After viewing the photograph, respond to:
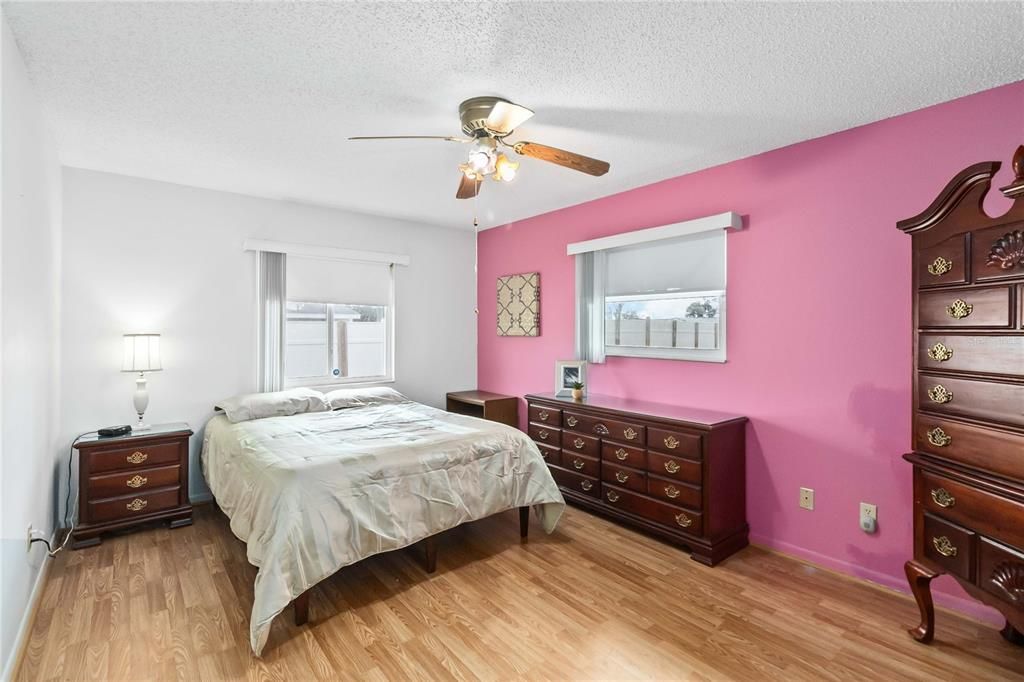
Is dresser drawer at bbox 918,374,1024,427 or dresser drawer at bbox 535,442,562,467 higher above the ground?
dresser drawer at bbox 918,374,1024,427

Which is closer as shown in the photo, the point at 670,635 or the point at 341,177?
the point at 670,635

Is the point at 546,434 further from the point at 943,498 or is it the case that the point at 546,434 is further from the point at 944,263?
the point at 944,263

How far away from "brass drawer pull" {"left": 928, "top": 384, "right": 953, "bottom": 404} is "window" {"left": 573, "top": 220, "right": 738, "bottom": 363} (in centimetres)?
134

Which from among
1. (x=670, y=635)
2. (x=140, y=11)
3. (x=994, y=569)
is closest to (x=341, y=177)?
(x=140, y=11)

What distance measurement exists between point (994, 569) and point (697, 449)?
1326 millimetres

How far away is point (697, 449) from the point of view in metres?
2.91

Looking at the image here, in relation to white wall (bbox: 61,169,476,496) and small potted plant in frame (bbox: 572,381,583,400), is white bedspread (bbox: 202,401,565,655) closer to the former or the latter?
white wall (bbox: 61,169,476,496)

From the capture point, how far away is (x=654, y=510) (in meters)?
3.14

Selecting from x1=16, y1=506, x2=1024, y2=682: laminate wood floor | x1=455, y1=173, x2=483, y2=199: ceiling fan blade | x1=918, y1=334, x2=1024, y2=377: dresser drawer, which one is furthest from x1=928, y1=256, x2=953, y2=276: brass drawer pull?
x1=455, y1=173, x2=483, y2=199: ceiling fan blade

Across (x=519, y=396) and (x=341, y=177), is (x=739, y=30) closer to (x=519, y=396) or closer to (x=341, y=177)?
(x=341, y=177)

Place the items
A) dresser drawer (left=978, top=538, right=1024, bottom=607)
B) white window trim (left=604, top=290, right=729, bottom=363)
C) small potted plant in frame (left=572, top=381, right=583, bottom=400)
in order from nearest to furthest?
dresser drawer (left=978, top=538, right=1024, bottom=607) → white window trim (left=604, top=290, right=729, bottom=363) → small potted plant in frame (left=572, top=381, right=583, bottom=400)

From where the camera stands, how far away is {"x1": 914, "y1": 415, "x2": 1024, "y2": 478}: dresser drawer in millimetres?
1715

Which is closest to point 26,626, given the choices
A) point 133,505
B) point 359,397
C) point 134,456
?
point 133,505

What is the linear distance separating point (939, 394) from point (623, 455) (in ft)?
5.76
